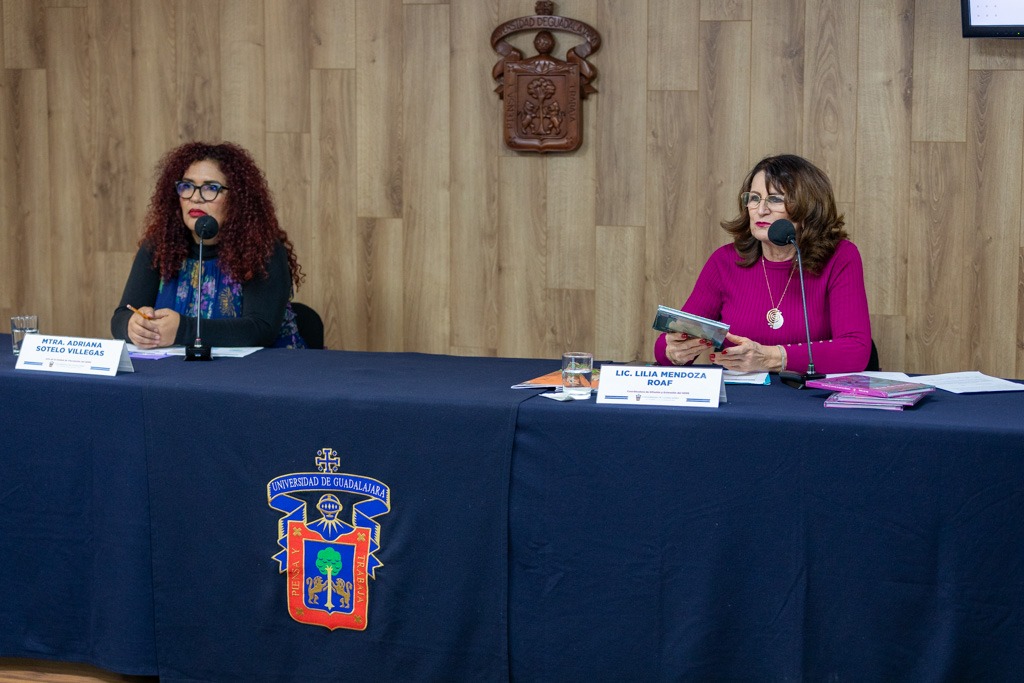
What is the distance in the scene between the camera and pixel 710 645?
2.15 metres

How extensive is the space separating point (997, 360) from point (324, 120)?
8.03 feet

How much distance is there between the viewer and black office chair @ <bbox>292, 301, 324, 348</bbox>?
11.2ft

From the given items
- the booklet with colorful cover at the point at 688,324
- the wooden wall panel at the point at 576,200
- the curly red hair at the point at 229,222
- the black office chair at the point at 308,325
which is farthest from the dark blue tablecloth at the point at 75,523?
the wooden wall panel at the point at 576,200

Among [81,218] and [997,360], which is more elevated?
[81,218]

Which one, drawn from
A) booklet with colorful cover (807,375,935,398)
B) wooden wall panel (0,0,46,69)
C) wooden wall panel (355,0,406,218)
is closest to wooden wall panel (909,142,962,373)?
booklet with colorful cover (807,375,935,398)

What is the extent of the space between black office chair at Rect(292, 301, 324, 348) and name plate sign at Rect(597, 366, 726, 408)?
1.39m

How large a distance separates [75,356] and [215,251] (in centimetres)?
72

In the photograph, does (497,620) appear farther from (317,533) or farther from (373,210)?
(373,210)

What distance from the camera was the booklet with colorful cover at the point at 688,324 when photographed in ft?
7.82

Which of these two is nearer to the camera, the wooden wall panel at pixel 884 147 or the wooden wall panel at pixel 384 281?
the wooden wall panel at pixel 884 147

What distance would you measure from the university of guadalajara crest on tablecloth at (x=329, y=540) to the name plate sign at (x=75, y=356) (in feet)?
1.56

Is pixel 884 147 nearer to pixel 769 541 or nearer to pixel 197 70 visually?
pixel 769 541

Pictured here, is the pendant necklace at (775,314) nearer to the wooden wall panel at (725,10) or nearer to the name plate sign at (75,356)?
the wooden wall panel at (725,10)

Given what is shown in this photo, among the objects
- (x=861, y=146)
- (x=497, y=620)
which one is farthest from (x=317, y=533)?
(x=861, y=146)
